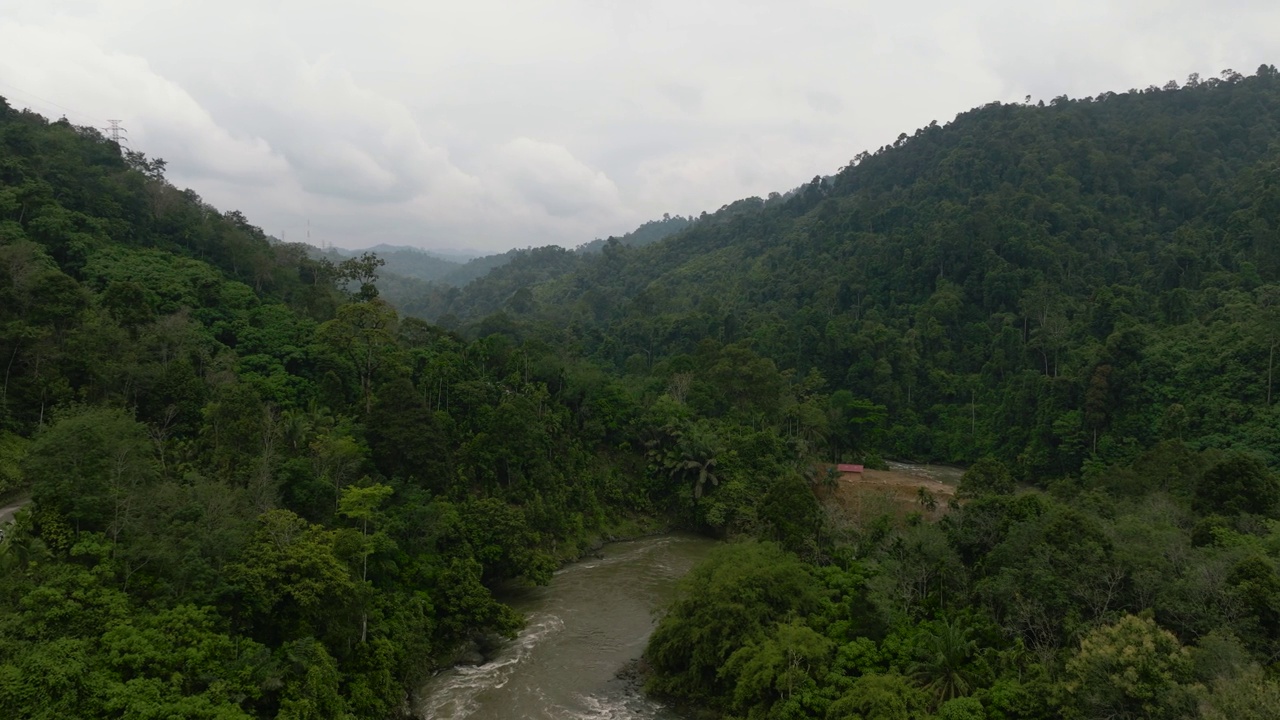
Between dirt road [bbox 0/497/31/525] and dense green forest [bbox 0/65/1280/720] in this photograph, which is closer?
dense green forest [bbox 0/65/1280/720]

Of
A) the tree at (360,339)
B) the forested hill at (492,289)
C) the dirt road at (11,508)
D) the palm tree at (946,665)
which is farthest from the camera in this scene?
the forested hill at (492,289)

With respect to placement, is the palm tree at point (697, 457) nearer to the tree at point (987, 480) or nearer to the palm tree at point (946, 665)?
the tree at point (987, 480)

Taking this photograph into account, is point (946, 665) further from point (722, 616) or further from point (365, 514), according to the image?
point (365, 514)

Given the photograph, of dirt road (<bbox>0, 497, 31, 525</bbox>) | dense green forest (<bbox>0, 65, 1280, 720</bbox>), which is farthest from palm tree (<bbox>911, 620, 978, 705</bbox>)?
dirt road (<bbox>0, 497, 31, 525</bbox>)

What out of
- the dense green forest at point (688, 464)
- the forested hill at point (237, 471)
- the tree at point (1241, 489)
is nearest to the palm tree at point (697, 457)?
the dense green forest at point (688, 464)

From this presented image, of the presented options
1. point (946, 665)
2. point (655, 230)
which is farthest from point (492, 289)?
point (946, 665)

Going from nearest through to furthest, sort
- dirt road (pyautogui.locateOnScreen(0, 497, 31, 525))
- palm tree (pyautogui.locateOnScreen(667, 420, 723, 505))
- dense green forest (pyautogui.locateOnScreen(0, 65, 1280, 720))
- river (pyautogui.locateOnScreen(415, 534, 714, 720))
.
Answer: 1. dense green forest (pyautogui.locateOnScreen(0, 65, 1280, 720))
2. dirt road (pyautogui.locateOnScreen(0, 497, 31, 525))
3. river (pyautogui.locateOnScreen(415, 534, 714, 720))
4. palm tree (pyautogui.locateOnScreen(667, 420, 723, 505))

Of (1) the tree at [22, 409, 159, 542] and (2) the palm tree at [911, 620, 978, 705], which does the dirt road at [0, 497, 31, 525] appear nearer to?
(1) the tree at [22, 409, 159, 542]
